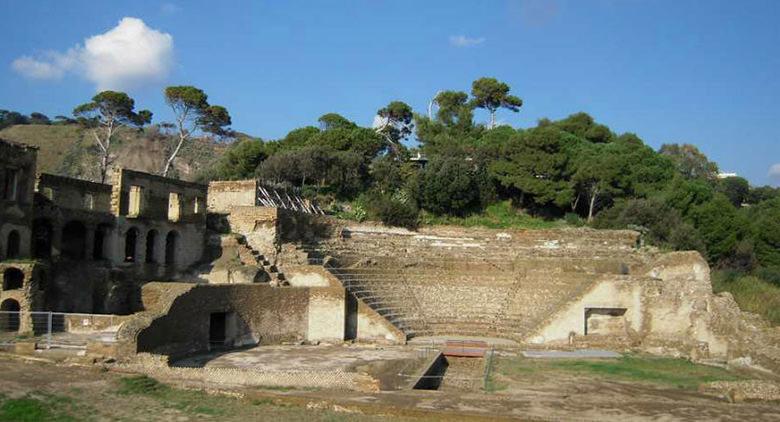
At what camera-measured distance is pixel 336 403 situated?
12.9 metres

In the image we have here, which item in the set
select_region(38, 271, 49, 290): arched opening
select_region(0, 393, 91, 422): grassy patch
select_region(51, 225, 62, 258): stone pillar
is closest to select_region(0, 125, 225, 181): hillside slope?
select_region(51, 225, 62, 258): stone pillar

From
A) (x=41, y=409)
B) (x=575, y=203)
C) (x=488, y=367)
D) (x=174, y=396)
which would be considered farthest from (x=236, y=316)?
(x=575, y=203)

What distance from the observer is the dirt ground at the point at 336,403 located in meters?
12.2

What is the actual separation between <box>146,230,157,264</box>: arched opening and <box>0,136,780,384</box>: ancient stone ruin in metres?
0.07

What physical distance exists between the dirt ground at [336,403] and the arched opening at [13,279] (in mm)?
5799

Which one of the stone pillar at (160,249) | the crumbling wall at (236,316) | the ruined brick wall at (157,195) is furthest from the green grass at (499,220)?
the stone pillar at (160,249)

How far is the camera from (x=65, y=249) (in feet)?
85.4

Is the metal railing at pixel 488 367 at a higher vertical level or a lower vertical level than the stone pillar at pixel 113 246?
lower

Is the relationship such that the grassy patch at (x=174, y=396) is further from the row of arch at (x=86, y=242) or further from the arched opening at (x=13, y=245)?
the row of arch at (x=86, y=242)

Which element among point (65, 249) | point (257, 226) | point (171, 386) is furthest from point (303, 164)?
point (171, 386)

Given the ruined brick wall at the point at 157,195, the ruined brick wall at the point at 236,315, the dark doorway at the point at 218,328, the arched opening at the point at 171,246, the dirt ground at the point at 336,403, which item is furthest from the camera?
the arched opening at the point at 171,246

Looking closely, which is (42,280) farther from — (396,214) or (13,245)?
(396,214)

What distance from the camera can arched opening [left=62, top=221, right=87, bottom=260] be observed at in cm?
2594

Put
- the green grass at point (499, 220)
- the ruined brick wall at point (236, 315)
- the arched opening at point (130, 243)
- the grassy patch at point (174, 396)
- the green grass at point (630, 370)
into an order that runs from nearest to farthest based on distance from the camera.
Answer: the grassy patch at point (174, 396)
the green grass at point (630, 370)
the ruined brick wall at point (236, 315)
the arched opening at point (130, 243)
the green grass at point (499, 220)
